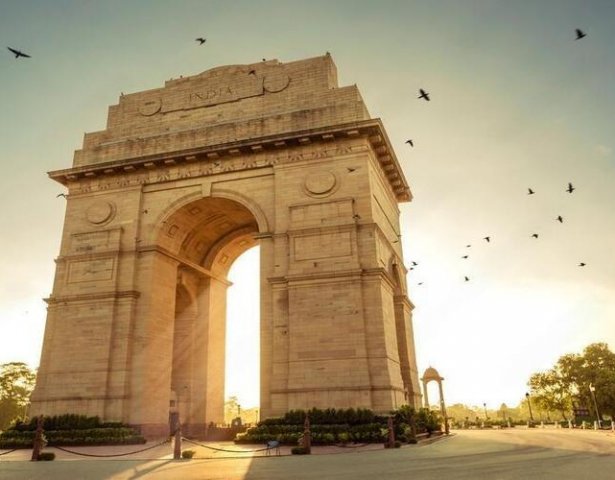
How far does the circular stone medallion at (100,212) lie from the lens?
26.0 m

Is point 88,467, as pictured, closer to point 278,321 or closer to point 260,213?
point 278,321

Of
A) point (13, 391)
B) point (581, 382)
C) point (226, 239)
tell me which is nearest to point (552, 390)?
point (581, 382)

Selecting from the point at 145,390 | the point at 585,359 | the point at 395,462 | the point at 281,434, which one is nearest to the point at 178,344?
the point at 145,390

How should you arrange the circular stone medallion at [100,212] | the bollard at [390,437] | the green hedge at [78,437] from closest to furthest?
1. the bollard at [390,437]
2. the green hedge at [78,437]
3. the circular stone medallion at [100,212]

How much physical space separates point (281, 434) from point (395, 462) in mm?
7414

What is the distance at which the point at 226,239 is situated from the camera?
30828 millimetres

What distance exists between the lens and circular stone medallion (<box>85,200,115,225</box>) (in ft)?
85.3

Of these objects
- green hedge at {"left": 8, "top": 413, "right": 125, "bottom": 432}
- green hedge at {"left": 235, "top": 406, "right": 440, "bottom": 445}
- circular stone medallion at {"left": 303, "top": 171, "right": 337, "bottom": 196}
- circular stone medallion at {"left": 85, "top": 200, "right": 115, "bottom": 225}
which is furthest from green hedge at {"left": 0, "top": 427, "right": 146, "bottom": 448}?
circular stone medallion at {"left": 303, "top": 171, "right": 337, "bottom": 196}

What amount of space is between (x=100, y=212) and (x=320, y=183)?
11893 millimetres

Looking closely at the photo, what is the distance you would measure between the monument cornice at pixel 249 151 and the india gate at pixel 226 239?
73 millimetres

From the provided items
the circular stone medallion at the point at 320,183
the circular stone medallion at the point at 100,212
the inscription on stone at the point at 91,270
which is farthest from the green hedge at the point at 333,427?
the circular stone medallion at the point at 100,212

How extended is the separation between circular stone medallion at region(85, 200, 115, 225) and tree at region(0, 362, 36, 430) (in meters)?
51.8

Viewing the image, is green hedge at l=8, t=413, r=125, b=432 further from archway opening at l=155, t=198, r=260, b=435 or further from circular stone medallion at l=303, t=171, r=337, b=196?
circular stone medallion at l=303, t=171, r=337, b=196

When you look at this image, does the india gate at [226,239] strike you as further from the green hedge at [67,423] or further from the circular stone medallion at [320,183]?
the green hedge at [67,423]
